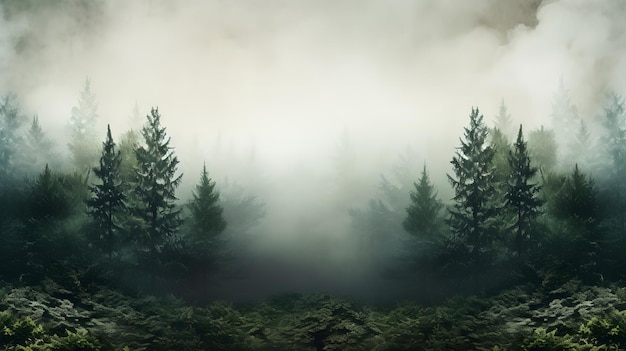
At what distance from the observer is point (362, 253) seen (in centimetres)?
4878

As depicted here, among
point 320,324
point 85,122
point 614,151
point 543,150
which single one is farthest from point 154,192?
point 614,151

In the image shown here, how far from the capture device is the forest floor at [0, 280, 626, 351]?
2353cm

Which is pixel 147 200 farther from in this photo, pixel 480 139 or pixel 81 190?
pixel 480 139

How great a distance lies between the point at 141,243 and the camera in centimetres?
3944

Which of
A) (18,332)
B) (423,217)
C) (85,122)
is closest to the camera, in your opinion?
(18,332)

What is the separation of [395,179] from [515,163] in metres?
14.9

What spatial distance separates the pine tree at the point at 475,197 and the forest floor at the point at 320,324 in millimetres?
5958

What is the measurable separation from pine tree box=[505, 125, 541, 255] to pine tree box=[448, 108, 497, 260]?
1354 mm

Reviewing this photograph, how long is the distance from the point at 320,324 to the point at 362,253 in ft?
67.2

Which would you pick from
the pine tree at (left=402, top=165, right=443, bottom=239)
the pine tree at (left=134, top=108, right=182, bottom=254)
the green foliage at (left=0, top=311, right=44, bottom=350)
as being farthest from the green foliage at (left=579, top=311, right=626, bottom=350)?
the pine tree at (left=134, top=108, right=182, bottom=254)

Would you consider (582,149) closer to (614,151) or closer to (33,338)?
(614,151)

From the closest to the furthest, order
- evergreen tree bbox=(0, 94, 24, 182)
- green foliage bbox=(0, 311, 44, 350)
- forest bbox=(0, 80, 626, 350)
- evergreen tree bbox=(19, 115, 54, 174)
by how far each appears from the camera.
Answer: green foliage bbox=(0, 311, 44, 350) → forest bbox=(0, 80, 626, 350) → evergreen tree bbox=(0, 94, 24, 182) → evergreen tree bbox=(19, 115, 54, 174)

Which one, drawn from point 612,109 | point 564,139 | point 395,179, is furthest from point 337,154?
point 612,109

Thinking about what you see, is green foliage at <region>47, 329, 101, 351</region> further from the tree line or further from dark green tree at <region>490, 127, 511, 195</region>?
dark green tree at <region>490, 127, 511, 195</region>
